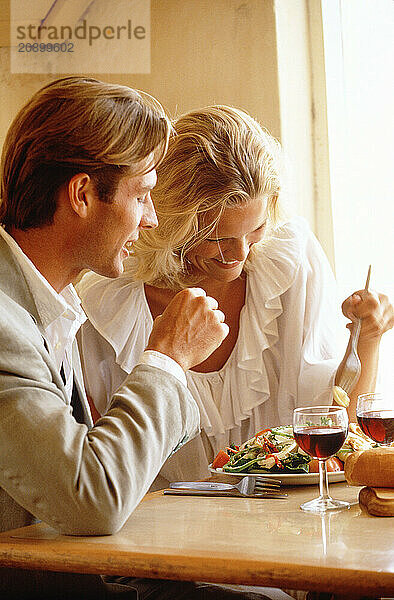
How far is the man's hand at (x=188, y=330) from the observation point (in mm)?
1243

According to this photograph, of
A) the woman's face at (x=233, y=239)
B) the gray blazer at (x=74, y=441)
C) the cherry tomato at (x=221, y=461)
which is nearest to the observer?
the gray blazer at (x=74, y=441)

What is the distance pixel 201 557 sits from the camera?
0.88 meters

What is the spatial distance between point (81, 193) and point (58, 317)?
0.23 meters

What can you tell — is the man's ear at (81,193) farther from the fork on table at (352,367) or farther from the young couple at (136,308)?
the fork on table at (352,367)

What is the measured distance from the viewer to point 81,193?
1.33 metres

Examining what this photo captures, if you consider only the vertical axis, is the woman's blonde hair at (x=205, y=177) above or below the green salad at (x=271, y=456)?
above

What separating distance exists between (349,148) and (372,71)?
0.32 meters

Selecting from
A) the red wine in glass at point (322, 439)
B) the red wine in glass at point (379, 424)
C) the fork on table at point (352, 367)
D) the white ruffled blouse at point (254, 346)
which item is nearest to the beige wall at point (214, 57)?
the white ruffled blouse at point (254, 346)

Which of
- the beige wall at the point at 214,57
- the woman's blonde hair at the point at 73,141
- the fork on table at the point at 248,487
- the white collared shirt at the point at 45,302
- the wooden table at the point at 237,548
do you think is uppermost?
the beige wall at the point at 214,57

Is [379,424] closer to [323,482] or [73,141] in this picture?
[323,482]

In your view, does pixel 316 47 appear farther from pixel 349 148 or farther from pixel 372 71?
pixel 349 148

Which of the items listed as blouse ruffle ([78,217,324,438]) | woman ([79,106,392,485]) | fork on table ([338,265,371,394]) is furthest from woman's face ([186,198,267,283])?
fork on table ([338,265,371,394])

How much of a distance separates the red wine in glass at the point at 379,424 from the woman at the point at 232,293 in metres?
0.63

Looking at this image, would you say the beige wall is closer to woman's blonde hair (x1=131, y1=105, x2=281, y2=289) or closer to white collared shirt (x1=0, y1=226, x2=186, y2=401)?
woman's blonde hair (x1=131, y1=105, x2=281, y2=289)
